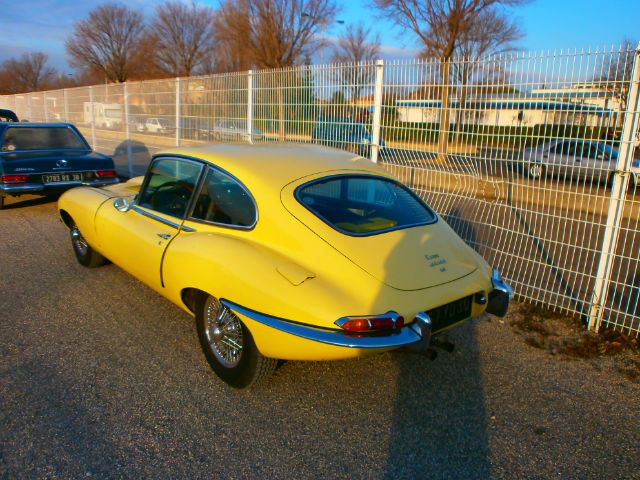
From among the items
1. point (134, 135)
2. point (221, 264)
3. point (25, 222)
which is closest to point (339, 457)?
point (221, 264)

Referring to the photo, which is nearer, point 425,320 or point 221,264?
point 425,320

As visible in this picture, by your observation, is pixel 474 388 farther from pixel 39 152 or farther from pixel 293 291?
pixel 39 152

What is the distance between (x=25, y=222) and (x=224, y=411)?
21.8 feet

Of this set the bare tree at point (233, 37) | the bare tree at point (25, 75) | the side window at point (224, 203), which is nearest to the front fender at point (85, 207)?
the side window at point (224, 203)

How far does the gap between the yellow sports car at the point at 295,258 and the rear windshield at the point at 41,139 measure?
592 centimetres

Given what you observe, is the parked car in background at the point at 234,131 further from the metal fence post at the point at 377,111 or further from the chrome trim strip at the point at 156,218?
the chrome trim strip at the point at 156,218

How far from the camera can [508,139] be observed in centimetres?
466

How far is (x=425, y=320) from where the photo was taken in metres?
2.71

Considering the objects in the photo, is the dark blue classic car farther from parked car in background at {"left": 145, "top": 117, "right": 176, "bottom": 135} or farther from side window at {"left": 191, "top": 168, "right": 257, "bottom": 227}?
side window at {"left": 191, "top": 168, "right": 257, "bottom": 227}

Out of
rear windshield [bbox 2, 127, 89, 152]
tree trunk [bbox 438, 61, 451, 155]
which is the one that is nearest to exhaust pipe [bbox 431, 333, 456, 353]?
tree trunk [bbox 438, 61, 451, 155]

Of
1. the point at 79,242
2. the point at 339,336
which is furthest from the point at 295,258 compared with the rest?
the point at 79,242

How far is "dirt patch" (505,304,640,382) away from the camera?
12.5ft

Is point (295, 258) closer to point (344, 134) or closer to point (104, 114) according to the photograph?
point (344, 134)

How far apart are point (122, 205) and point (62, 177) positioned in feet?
15.7
